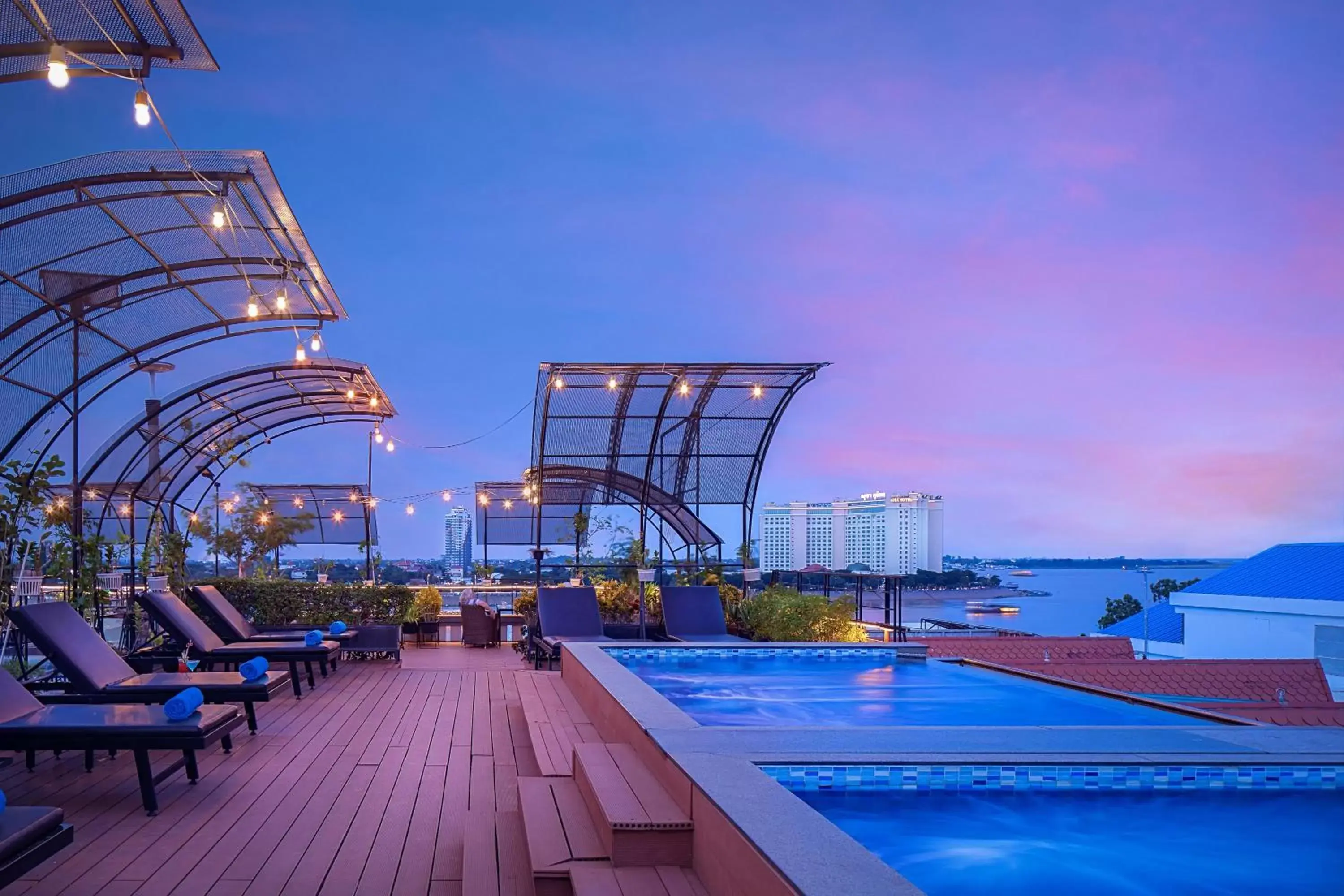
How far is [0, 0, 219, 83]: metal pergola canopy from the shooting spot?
4.46 m

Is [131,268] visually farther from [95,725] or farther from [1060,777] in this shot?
[1060,777]

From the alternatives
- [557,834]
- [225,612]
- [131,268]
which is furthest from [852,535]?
[557,834]

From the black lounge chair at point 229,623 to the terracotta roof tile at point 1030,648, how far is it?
767cm

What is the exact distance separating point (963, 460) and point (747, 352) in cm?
681

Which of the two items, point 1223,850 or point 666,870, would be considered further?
point 1223,850

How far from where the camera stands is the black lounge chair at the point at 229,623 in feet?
29.5

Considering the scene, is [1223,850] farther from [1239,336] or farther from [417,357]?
[417,357]

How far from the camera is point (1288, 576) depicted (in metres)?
22.1

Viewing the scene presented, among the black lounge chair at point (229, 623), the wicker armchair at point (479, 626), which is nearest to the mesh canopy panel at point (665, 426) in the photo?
the wicker armchair at point (479, 626)

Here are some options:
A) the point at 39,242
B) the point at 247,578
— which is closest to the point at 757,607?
the point at 247,578

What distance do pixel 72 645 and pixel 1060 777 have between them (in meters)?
5.62

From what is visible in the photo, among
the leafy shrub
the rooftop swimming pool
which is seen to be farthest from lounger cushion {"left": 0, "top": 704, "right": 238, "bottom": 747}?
the leafy shrub

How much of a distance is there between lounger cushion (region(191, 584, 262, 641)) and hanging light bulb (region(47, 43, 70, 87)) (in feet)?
17.7

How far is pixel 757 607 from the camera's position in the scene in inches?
427
